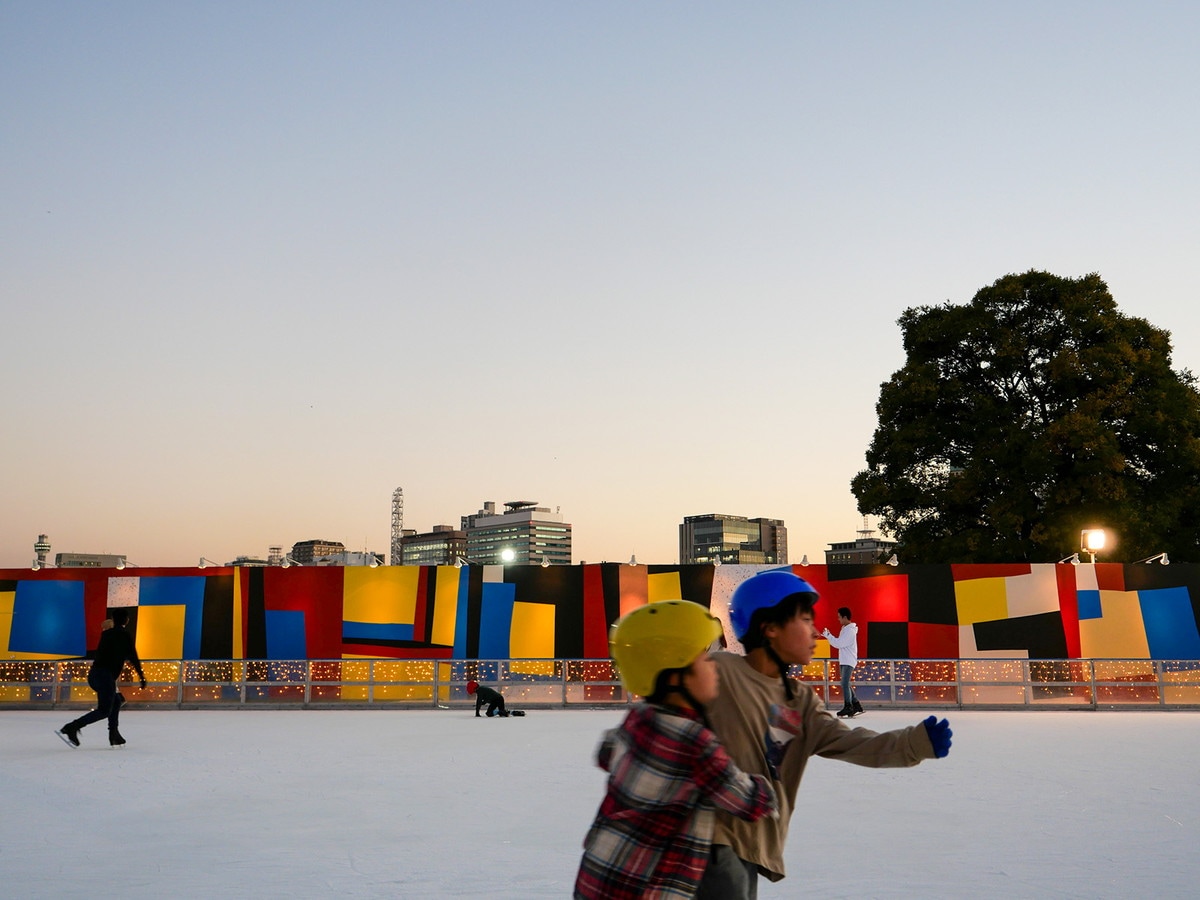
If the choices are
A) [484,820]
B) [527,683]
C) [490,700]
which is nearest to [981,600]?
[527,683]

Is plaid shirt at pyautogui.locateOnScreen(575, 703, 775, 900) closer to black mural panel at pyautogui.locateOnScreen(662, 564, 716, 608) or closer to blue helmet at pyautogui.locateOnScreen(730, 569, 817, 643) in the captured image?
blue helmet at pyautogui.locateOnScreen(730, 569, 817, 643)

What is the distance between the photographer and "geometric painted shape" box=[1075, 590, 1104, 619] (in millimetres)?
20781

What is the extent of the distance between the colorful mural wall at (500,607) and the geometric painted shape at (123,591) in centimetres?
2

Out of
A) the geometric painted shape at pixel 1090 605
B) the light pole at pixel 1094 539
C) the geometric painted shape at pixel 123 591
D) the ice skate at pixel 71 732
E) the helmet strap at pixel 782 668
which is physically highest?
the light pole at pixel 1094 539

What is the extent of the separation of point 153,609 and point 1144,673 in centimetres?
1741

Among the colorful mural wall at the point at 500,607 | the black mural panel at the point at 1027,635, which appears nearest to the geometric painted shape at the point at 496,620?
the colorful mural wall at the point at 500,607

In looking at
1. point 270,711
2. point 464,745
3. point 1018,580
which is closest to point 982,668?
point 1018,580

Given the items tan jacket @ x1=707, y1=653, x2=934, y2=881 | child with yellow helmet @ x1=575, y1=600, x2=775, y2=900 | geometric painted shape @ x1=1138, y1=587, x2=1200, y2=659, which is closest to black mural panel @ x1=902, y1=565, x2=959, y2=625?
geometric painted shape @ x1=1138, y1=587, x2=1200, y2=659

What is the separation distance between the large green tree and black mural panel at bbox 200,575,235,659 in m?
15.4

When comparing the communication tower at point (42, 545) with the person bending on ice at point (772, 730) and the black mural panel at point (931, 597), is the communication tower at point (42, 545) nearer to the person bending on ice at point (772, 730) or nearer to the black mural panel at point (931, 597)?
the black mural panel at point (931, 597)

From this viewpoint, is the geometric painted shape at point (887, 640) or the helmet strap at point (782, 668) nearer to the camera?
the helmet strap at point (782, 668)

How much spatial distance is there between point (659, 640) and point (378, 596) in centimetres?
1919

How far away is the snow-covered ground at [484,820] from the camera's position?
5.68 metres

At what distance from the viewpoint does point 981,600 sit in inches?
826
